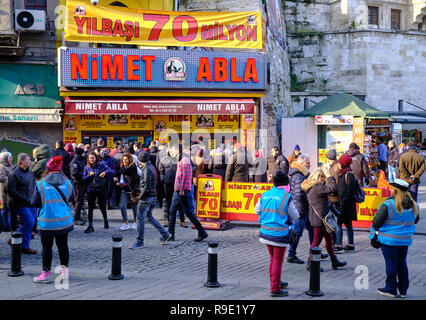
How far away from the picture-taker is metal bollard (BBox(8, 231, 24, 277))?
731 cm

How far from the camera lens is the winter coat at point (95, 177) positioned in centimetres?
1076

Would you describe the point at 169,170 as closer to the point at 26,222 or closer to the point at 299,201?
the point at 26,222

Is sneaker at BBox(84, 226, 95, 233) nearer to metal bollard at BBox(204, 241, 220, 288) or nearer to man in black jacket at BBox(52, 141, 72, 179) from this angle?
man in black jacket at BBox(52, 141, 72, 179)

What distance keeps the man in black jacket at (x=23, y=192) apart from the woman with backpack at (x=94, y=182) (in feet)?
6.19

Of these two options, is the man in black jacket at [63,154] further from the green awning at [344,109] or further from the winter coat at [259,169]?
the green awning at [344,109]

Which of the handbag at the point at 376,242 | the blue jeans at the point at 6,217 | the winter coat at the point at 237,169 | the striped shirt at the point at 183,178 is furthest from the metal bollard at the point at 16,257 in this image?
the winter coat at the point at 237,169

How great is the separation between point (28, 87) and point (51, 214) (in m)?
11.0

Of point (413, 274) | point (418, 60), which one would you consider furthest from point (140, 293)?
point (418, 60)

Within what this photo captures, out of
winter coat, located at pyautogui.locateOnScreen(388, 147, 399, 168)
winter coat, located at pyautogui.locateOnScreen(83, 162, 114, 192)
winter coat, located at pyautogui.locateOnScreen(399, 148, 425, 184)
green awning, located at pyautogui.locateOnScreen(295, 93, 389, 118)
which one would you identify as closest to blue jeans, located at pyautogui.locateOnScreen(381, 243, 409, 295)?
winter coat, located at pyautogui.locateOnScreen(399, 148, 425, 184)

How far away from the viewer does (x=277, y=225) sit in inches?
251

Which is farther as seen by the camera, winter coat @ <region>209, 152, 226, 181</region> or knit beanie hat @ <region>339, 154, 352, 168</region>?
winter coat @ <region>209, 152, 226, 181</region>

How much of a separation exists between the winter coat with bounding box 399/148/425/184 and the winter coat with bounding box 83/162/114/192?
22.7 feet
